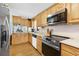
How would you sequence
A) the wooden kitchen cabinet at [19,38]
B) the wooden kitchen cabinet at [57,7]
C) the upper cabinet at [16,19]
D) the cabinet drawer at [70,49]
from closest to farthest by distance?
the cabinet drawer at [70,49], the wooden kitchen cabinet at [57,7], the upper cabinet at [16,19], the wooden kitchen cabinet at [19,38]

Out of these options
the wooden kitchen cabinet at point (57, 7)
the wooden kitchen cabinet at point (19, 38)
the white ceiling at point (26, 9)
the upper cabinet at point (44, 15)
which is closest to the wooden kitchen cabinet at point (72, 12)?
the wooden kitchen cabinet at point (57, 7)

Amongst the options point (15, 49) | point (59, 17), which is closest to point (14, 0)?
point (59, 17)

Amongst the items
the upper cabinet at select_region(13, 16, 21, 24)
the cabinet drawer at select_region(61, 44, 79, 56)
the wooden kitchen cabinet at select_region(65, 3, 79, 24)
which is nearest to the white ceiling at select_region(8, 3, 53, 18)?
the upper cabinet at select_region(13, 16, 21, 24)

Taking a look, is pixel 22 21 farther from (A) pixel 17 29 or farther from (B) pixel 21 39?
(B) pixel 21 39

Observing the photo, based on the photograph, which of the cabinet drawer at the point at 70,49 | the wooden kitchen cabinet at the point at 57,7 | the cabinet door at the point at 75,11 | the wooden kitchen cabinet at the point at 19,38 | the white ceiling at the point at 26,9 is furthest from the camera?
the wooden kitchen cabinet at the point at 19,38

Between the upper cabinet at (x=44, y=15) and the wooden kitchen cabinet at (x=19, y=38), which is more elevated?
the upper cabinet at (x=44, y=15)

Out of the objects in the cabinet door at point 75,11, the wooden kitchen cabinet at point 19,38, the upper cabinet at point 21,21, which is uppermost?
the cabinet door at point 75,11

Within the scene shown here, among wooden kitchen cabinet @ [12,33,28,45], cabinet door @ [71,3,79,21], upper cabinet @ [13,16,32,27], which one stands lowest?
wooden kitchen cabinet @ [12,33,28,45]

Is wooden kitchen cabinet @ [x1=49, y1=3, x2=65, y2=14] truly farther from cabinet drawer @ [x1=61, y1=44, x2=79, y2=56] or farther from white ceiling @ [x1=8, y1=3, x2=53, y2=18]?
cabinet drawer @ [x1=61, y1=44, x2=79, y2=56]

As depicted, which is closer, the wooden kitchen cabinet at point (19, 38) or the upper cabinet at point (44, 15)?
the upper cabinet at point (44, 15)

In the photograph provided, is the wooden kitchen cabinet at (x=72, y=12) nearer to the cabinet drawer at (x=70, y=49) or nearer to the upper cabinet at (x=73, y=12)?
the upper cabinet at (x=73, y=12)

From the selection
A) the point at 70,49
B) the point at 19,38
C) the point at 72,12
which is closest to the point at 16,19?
the point at 19,38

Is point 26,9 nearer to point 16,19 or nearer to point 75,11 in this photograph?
point 16,19

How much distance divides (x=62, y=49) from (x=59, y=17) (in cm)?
69
